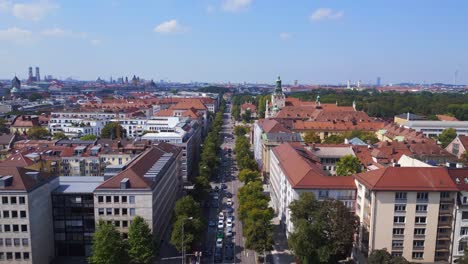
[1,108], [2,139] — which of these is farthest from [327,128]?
[1,108]

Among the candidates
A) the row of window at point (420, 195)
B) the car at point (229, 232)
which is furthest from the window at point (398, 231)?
the car at point (229, 232)

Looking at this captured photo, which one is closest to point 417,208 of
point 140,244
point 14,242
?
point 140,244

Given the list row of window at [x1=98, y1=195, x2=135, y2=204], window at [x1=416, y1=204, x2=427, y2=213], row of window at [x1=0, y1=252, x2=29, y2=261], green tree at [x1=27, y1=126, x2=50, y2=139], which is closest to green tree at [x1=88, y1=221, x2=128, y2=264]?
row of window at [x1=98, y1=195, x2=135, y2=204]

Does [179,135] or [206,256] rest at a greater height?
[179,135]

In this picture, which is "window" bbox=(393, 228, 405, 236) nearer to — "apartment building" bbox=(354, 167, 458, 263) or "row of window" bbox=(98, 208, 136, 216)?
"apartment building" bbox=(354, 167, 458, 263)

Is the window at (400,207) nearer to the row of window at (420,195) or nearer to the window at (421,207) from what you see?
the row of window at (420,195)

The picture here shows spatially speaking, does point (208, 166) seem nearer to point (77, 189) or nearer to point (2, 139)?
point (77, 189)

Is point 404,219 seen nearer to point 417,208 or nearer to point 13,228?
point 417,208
